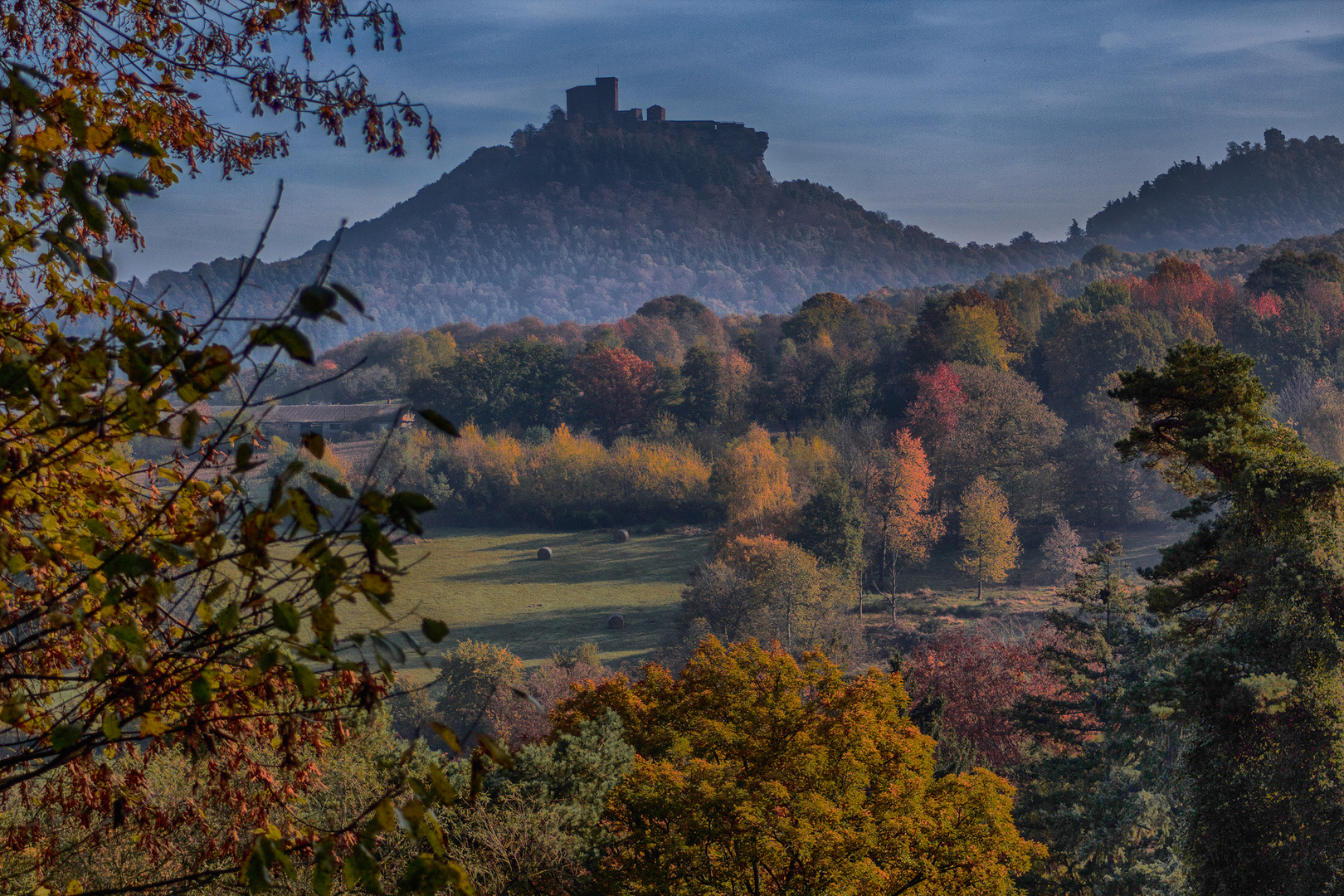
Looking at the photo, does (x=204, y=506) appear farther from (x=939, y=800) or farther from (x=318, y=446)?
(x=939, y=800)

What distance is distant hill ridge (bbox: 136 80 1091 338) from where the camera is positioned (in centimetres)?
16862

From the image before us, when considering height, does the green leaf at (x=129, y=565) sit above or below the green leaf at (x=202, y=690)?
above

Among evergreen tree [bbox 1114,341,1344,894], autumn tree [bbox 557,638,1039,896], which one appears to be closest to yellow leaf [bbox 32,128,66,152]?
autumn tree [bbox 557,638,1039,896]

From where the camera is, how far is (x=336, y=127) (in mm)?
4484

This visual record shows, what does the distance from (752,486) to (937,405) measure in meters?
14.1

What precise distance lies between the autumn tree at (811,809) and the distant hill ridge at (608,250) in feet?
505

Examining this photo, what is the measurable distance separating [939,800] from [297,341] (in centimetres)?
1027

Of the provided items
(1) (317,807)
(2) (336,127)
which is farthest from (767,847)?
(2) (336,127)

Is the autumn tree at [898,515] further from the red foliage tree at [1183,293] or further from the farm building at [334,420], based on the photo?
the farm building at [334,420]

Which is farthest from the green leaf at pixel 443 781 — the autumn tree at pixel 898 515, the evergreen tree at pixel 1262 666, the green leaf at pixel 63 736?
the autumn tree at pixel 898 515

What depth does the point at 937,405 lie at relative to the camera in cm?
5103

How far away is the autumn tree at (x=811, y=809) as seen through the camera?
9.50m

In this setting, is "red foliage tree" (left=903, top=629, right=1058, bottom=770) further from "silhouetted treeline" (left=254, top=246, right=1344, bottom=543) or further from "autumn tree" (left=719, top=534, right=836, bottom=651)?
"silhouetted treeline" (left=254, top=246, right=1344, bottom=543)

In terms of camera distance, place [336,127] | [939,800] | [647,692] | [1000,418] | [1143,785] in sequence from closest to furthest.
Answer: [336,127], [939,800], [647,692], [1143,785], [1000,418]
